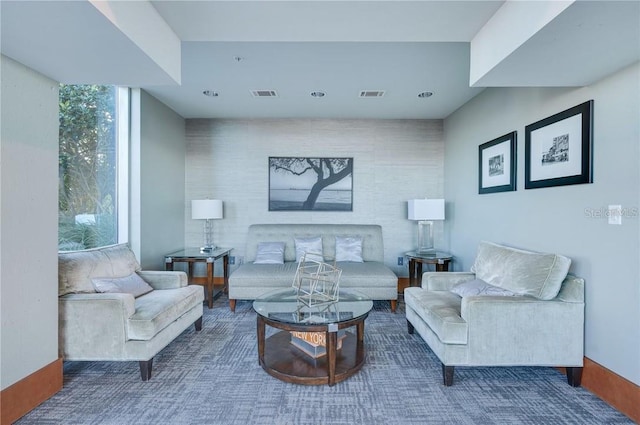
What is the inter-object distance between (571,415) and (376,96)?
11.2 ft

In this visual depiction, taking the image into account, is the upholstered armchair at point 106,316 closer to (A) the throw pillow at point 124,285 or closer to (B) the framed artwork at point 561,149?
(A) the throw pillow at point 124,285

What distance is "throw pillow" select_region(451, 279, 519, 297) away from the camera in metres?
2.44

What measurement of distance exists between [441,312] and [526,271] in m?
0.72

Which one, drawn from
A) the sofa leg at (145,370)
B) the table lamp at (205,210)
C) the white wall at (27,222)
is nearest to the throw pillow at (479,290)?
the sofa leg at (145,370)

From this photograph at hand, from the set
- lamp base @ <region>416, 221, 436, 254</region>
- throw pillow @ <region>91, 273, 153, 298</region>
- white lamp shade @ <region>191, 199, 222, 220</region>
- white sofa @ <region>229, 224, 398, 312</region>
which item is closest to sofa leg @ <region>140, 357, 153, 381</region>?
throw pillow @ <region>91, 273, 153, 298</region>

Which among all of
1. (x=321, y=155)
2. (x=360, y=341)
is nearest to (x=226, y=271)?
(x=321, y=155)

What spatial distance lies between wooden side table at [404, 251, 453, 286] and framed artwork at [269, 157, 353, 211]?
1.25 m

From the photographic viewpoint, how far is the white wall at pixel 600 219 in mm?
1933

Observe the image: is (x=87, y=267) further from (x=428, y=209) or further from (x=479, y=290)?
(x=428, y=209)

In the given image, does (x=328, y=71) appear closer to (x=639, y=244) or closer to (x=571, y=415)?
(x=639, y=244)

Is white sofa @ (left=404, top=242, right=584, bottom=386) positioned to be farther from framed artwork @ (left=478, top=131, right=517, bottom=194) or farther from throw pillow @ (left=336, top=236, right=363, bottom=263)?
throw pillow @ (left=336, top=236, right=363, bottom=263)

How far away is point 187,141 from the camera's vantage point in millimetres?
4918

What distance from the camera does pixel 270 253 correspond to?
440 centimetres

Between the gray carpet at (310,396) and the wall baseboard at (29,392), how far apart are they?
6cm
